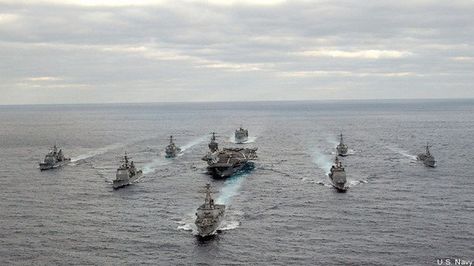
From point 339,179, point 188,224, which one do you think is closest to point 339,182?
point 339,179

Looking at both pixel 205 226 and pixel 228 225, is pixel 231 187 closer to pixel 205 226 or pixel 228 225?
pixel 228 225

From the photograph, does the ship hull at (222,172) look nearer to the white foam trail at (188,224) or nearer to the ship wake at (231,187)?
the ship wake at (231,187)

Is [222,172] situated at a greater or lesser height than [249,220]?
greater

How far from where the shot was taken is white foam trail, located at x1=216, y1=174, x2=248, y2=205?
14840 centimetres

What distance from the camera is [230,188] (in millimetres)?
165000

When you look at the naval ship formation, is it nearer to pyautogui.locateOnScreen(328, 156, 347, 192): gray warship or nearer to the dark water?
pyautogui.locateOnScreen(328, 156, 347, 192): gray warship

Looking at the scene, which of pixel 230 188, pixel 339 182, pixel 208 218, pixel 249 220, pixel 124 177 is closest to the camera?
pixel 208 218

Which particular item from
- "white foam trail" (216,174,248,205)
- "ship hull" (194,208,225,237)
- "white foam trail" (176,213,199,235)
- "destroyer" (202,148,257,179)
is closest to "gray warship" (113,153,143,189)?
"destroyer" (202,148,257,179)

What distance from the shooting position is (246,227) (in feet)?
397

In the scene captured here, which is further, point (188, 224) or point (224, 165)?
point (224, 165)

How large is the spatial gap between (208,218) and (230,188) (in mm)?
48125

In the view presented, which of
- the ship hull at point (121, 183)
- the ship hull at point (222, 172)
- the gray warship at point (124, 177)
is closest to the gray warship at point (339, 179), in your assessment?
the ship hull at point (222, 172)

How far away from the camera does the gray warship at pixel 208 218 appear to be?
114 m

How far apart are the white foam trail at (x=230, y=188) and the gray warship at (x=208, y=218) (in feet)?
71.3
